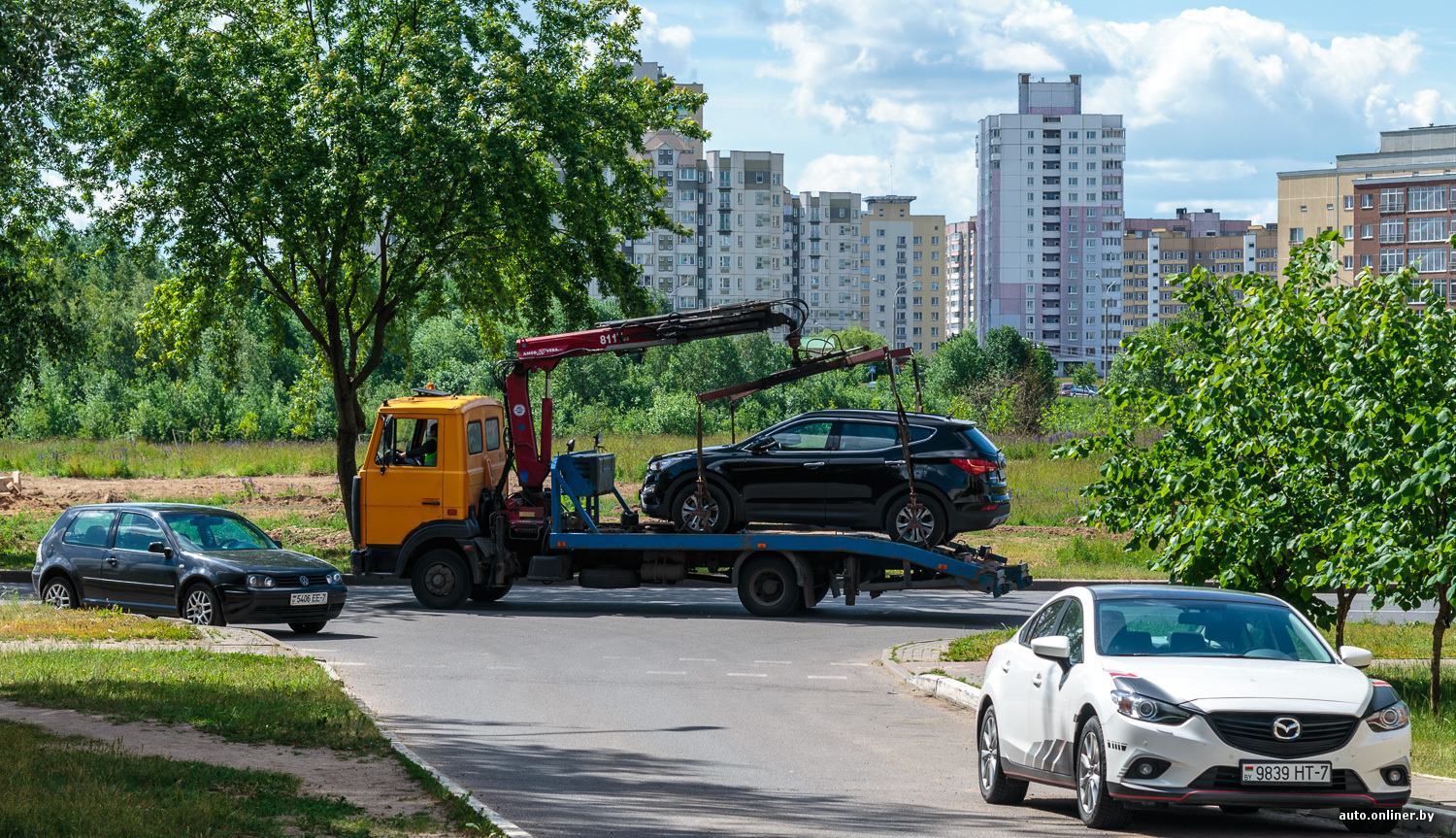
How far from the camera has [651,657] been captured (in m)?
16.0

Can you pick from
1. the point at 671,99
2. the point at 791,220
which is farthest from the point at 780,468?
the point at 791,220

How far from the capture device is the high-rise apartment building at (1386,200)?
126375 millimetres

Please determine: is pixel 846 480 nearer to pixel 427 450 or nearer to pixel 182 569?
pixel 427 450

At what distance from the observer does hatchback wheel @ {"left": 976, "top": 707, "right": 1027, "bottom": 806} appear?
8.92m

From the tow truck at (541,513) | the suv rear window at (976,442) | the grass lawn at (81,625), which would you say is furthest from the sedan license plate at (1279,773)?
the suv rear window at (976,442)

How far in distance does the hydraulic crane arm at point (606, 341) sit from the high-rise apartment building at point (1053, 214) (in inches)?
6481

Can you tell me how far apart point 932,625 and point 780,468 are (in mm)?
2880

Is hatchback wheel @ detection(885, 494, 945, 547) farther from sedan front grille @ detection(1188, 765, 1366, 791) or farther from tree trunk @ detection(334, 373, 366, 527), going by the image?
sedan front grille @ detection(1188, 765, 1366, 791)

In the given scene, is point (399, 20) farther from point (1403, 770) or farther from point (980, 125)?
point (980, 125)

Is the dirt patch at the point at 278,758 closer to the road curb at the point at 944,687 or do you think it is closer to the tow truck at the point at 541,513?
the road curb at the point at 944,687

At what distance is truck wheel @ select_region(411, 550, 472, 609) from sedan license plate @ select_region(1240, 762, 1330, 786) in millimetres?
14150

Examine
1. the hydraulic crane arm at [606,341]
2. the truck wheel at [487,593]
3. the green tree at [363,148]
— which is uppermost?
the green tree at [363,148]

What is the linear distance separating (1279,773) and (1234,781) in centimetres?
23

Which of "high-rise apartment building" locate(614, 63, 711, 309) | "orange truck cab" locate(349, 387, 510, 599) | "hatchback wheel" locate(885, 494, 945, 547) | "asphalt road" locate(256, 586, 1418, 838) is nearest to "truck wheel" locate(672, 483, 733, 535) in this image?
"asphalt road" locate(256, 586, 1418, 838)
